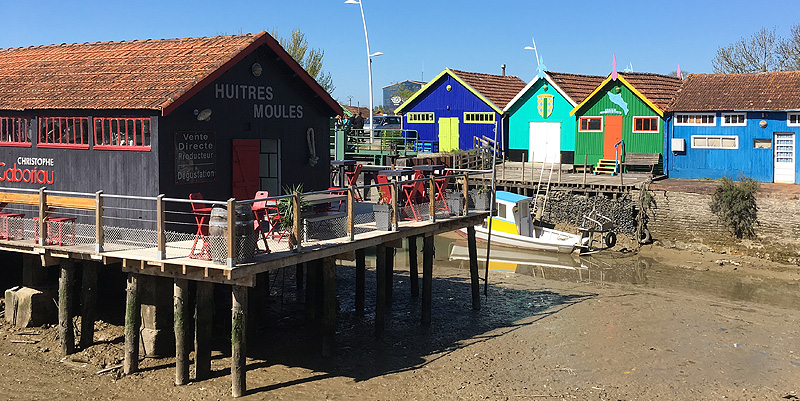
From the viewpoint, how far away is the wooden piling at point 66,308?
16.2 m

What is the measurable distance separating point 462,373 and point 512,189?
65.8 feet

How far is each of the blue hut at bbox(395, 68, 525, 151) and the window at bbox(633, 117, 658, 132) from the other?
8.60 meters

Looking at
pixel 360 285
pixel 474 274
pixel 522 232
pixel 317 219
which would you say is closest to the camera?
pixel 317 219

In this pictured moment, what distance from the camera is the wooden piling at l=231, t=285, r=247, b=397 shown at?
46.8 ft

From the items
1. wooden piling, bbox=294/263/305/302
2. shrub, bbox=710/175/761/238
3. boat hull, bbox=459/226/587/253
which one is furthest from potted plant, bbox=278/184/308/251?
shrub, bbox=710/175/761/238

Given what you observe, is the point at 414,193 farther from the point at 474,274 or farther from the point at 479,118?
the point at 479,118

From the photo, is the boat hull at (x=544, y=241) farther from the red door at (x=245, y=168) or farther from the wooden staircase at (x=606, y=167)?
the red door at (x=245, y=168)

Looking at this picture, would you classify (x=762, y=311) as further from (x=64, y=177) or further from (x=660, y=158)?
(x=64, y=177)

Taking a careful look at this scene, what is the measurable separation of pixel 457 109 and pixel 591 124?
926 centimetres

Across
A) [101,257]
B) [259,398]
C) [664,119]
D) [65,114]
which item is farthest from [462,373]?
[664,119]

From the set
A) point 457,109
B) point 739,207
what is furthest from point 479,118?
point 739,207

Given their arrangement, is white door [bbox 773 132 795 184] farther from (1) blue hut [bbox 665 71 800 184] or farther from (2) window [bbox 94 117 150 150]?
(2) window [bbox 94 117 150 150]

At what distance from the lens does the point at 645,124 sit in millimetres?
36156

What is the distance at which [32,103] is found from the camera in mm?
17609
